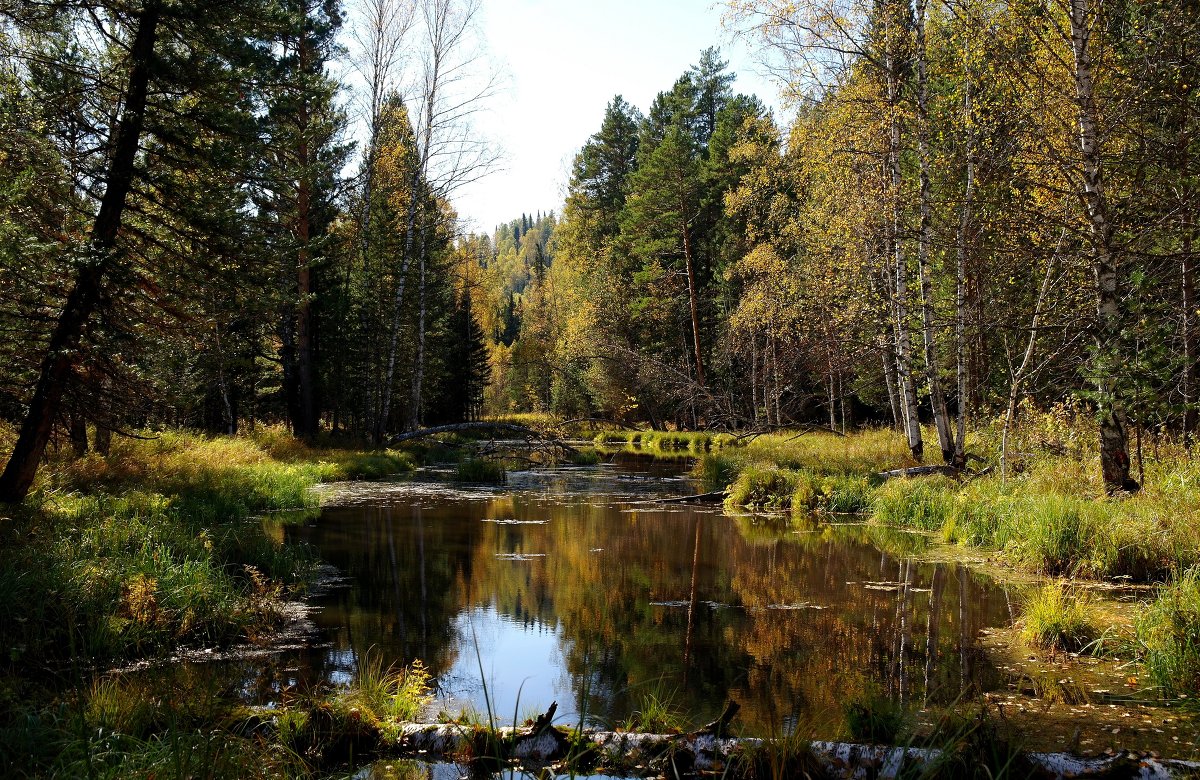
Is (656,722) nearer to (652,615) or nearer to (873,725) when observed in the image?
Result: (873,725)

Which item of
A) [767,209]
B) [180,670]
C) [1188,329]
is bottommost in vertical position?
[180,670]

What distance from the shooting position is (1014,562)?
9891mm

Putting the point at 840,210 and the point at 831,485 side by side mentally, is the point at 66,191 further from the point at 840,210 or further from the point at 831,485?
the point at 840,210

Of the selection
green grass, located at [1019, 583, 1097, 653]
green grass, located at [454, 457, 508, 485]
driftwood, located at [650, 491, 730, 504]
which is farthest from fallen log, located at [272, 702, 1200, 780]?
green grass, located at [454, 457, 508, 485]

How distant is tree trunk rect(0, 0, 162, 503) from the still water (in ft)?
11.8

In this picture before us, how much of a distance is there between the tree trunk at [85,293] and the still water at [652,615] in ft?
11.8

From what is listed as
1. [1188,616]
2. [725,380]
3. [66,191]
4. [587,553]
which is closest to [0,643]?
[66,191]

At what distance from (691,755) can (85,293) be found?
339 inches

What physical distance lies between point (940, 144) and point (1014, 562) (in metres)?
10.2

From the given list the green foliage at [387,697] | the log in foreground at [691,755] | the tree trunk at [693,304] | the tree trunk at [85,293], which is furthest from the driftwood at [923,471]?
the tree trunk at [693,304]

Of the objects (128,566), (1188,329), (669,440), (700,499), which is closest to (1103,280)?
(1188,329)

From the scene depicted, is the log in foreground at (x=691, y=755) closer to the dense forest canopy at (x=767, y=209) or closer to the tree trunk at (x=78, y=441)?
the dense forest canopy at (x=767, y=209)

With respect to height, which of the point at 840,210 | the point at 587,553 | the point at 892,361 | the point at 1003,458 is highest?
the point at 840,210

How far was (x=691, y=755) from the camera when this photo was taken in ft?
14.1
